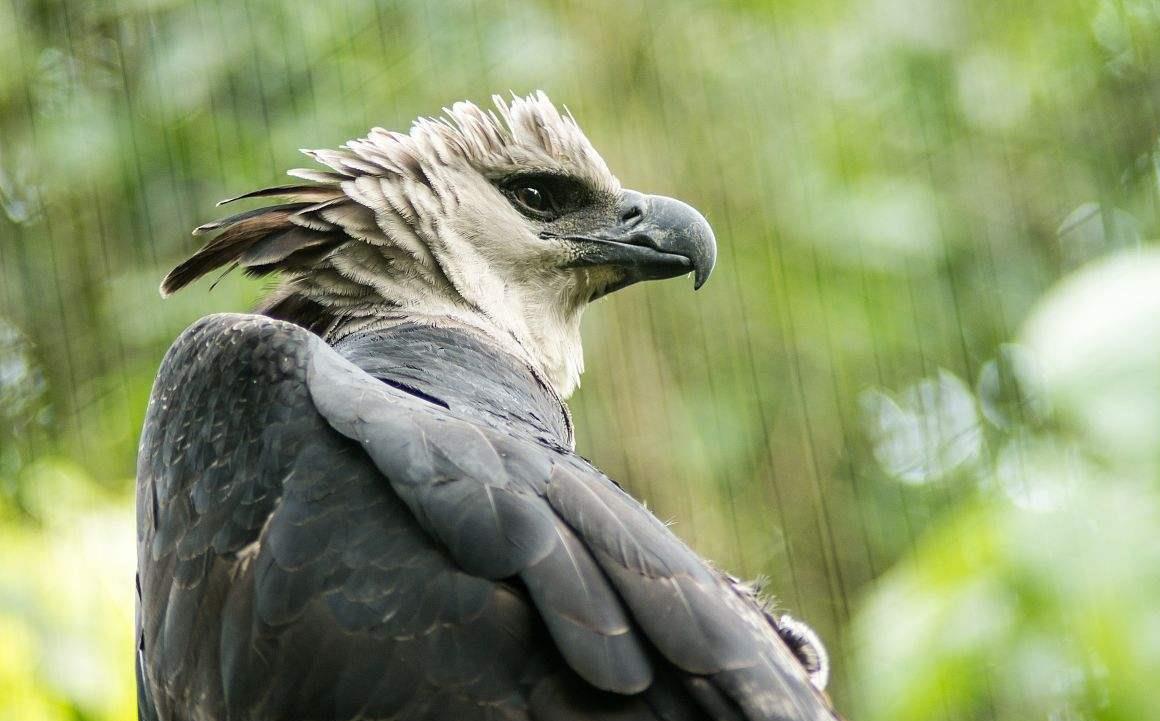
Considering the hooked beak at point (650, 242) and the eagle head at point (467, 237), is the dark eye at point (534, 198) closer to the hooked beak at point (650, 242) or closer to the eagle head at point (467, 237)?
the eagle head at point (467, 237)

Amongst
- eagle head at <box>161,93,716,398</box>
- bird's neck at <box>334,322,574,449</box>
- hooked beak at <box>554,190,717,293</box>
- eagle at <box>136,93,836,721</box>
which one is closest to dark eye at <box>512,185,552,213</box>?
eagle head at <box>161,93,716,398</box>

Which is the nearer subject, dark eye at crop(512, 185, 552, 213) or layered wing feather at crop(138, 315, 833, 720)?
layered wing feather at crop(138, 315, 833, 720)

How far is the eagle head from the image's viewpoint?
3037 mm

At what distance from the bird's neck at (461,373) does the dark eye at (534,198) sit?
457mm

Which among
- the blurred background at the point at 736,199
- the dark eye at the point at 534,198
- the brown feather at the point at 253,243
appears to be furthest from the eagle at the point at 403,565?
the blurred background at the point at 736,199

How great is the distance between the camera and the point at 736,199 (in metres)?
6.60

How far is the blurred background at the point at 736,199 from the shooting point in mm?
5863

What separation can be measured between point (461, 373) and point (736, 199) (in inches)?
160

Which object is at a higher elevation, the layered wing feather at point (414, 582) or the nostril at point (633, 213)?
the nostril at point (633, 213)

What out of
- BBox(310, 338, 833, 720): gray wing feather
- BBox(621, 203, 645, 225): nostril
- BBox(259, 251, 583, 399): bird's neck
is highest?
BBox(621, 203, 645, 225): nostril

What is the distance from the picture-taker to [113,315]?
19.5ft

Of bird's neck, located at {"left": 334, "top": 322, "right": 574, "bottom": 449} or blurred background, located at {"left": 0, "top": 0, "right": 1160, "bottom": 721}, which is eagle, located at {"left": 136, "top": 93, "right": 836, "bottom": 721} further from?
blurred background, located at {"left": 0, "top": 0, "right": 1160, "bottom": 721}

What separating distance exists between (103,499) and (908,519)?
3.81 metres

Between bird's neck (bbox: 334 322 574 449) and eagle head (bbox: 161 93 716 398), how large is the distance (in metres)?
0.10
